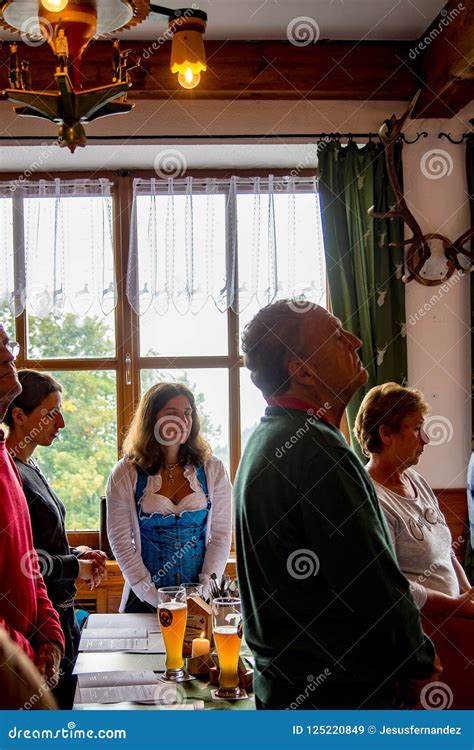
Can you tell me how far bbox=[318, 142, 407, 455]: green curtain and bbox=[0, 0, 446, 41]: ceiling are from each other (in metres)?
0.53

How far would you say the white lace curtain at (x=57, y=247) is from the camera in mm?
4035

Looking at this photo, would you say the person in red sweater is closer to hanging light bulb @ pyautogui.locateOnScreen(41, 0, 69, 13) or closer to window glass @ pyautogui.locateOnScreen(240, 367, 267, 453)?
hanging light bulb @ pyautogui.locateOnScreen(41, 0, 69, 13)

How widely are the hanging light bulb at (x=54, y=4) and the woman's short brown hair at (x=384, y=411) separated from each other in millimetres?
1362

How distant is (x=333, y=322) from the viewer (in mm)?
1575

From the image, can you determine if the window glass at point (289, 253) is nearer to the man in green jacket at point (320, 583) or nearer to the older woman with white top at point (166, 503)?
the older woman with white top at point (166, 503)

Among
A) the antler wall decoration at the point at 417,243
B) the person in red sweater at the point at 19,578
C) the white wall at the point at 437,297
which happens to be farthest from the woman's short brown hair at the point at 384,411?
the white wall at the point at 437,297

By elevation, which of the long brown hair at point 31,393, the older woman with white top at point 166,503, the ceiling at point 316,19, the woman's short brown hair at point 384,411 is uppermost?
the ceiling at point 316,19

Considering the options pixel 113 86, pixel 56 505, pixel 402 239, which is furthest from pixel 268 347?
pixel 402 239

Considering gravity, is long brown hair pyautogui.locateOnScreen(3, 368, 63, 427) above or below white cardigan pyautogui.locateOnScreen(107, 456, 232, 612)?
above

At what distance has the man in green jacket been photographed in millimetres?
1313

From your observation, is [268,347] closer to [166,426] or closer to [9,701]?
[9,701]

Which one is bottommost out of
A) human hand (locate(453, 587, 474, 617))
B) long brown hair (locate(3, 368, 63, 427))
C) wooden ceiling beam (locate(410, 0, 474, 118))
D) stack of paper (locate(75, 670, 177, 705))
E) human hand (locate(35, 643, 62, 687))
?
stack of paper (locate(75, 670, 177, 705))

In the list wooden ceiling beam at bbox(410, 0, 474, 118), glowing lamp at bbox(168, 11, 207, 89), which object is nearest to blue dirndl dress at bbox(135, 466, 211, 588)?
glowing lamp at bbox(168, 11, 207, 89)
